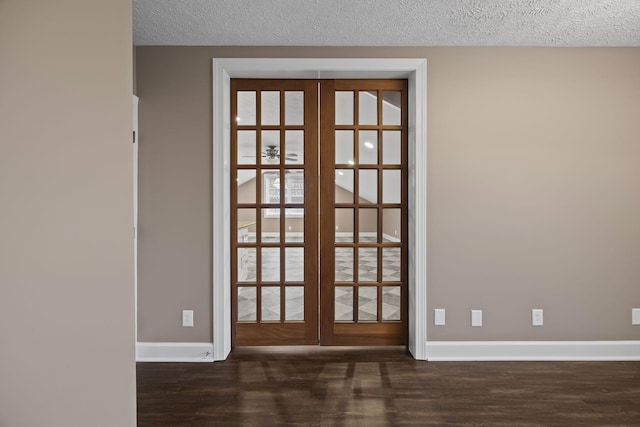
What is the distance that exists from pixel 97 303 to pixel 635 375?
3.43m

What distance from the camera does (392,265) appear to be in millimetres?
3062

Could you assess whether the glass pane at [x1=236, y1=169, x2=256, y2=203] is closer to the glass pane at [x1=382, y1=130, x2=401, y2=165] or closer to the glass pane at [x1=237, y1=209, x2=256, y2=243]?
the glass pane at [x1=237, y1=209, x2=256, y2=243]

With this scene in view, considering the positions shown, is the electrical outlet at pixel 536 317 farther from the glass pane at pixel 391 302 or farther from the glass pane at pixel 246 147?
the glass pane at pixel 246 147

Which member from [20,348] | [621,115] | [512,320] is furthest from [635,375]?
[20,348]

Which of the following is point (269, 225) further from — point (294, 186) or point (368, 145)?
point (368, 145)

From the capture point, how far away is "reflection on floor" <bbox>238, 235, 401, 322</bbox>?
306cm

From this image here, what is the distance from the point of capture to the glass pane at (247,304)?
3.06 m

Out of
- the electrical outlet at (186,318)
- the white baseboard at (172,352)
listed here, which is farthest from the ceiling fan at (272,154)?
the white baseboard at (172,352)

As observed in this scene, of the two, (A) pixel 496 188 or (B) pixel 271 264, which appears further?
(B) pixel 271 264

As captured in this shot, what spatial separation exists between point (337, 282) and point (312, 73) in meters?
1.71

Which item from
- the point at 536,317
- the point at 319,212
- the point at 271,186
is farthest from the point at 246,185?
the point at 536,317

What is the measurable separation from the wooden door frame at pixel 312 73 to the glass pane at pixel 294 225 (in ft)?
1.60

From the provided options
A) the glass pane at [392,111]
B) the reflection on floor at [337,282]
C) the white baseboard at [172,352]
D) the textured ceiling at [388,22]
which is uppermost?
the textured ceiling at [388,22]

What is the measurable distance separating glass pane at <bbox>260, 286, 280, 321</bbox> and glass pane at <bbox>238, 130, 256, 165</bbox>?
1.06 metres
